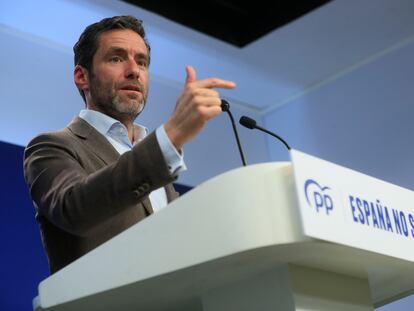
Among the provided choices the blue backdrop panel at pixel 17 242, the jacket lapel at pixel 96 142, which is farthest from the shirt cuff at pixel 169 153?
the blue backdrop panel at pixel 17 242

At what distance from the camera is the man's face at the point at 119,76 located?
5.78ft

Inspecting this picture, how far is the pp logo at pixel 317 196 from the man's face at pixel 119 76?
75 centimetres

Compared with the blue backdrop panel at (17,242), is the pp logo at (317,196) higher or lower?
lower

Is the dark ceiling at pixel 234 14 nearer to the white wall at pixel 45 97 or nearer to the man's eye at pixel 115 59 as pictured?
the white wall at pixel 45 97

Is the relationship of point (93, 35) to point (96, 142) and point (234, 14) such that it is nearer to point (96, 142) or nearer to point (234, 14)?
point (96, 142)

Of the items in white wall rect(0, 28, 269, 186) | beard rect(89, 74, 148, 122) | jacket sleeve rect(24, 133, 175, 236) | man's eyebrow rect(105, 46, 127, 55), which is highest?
white wall rect(0, 28, 269, 186)

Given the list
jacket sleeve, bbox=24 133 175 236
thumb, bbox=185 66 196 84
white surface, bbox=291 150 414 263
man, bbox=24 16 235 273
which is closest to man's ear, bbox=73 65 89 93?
man, bbox=24 16 235 273

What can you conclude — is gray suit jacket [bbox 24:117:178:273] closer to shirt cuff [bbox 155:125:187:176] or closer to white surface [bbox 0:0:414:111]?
shirt cuff [bbox 155:125:187:176]

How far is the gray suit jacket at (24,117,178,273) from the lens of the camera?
1245mm

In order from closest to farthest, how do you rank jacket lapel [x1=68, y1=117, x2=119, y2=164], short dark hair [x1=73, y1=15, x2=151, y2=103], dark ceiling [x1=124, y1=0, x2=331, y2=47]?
1. jacket lapel [x1=68, y1=117, x2=119, y2=164]
2. short dark hair [x1=73, y1=15, x2=151, y2=103]
3. dark ceiling [x1=124, y1=0, x2=331, y2=47]

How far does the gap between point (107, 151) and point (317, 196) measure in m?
0.68

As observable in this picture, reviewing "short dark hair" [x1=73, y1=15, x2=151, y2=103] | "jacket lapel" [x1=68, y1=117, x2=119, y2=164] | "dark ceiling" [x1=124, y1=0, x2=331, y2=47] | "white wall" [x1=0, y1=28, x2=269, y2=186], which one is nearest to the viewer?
"jacket lapel" [x1=68, y1=117, x2=119, y2=164]

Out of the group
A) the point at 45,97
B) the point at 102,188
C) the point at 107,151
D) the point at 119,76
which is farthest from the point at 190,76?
the point at 45,97

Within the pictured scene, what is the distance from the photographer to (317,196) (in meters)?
1.08
